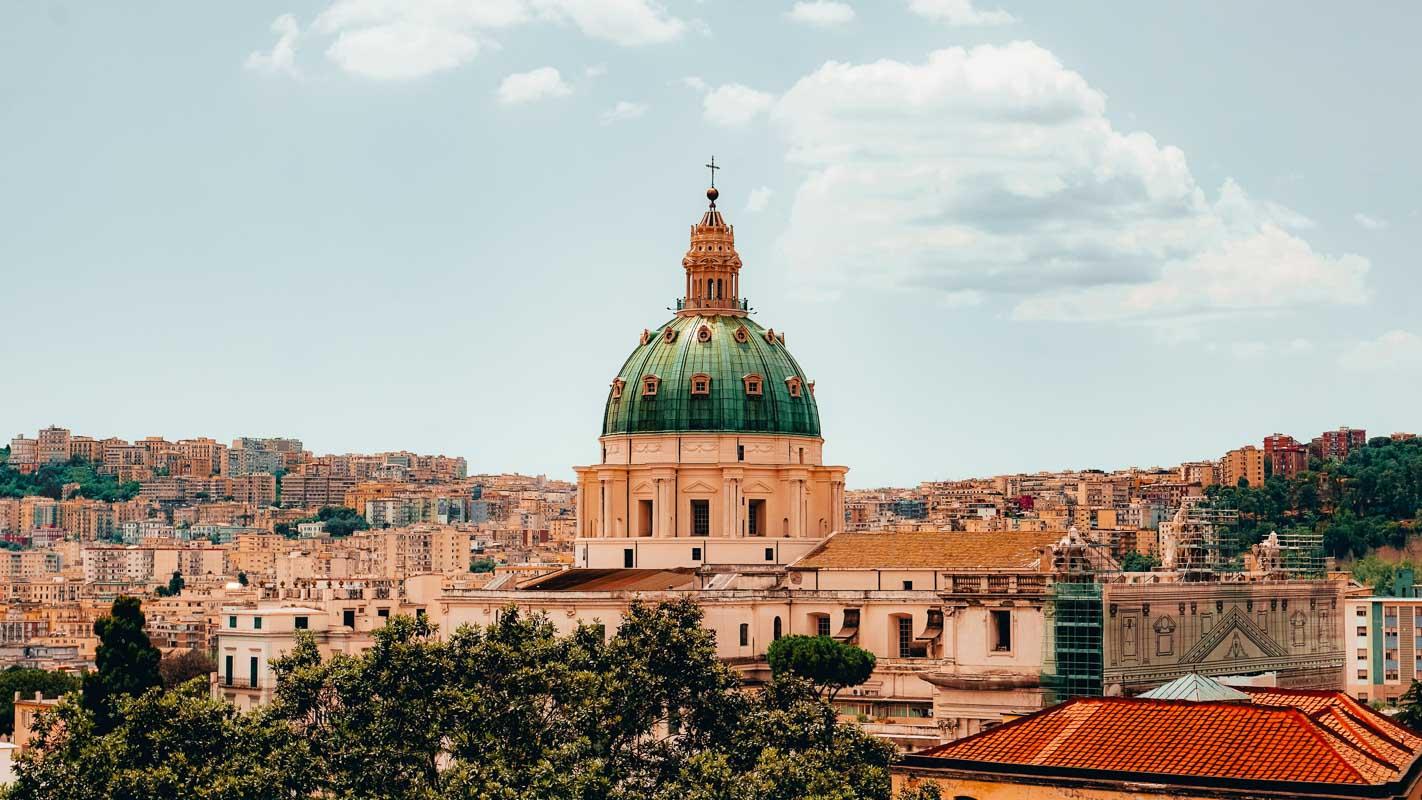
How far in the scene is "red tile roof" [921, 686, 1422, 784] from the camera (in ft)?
156

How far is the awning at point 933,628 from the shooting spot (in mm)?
86125

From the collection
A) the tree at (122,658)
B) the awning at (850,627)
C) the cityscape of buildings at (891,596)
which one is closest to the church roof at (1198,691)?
the cityscape of buildings at (891,596)

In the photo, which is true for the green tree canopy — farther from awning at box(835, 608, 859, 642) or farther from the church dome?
the church dome

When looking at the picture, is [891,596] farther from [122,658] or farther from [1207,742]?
[1207,742]

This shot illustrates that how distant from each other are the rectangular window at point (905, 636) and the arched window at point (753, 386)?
41.9ft

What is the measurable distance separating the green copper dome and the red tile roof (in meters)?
46.1

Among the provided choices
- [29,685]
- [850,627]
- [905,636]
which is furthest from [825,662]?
[29,685]

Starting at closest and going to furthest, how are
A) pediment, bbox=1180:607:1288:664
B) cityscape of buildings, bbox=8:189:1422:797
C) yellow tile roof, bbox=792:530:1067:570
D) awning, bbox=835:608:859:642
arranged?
cityscape of buildings, bbox=8:189:1422:797 → pediment, bbox=1180:607:1288:664 → yellow tile roof, bbox=792:530:1067:570 → awning, bbox=835:608:859:642

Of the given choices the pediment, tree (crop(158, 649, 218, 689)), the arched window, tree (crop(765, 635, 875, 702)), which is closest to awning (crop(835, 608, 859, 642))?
tree (crop(765, 635, 875, 702))

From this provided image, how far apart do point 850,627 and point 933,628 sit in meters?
4.81

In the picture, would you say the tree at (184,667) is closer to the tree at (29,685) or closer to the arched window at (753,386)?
the tree at (29,685)

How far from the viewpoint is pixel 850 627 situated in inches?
3593

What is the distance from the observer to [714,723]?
62.5m

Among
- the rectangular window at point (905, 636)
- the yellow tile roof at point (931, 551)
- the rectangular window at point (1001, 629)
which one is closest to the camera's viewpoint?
the rectangular window at point (1001, 629)
